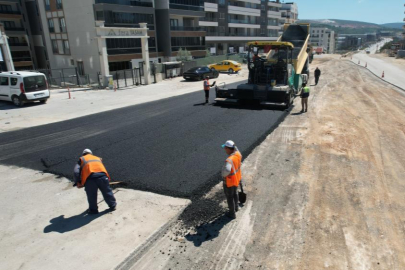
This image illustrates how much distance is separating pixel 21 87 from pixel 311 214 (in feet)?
55.9

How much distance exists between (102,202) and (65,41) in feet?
111

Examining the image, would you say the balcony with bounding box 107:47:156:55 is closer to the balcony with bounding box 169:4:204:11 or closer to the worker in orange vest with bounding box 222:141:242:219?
the balcony with bounding box 169:4:204:11

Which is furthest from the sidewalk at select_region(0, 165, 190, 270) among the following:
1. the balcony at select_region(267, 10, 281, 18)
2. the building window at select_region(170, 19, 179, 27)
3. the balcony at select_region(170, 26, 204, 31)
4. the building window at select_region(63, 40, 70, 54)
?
the balcony at select_region(267, 10, 281, 18)

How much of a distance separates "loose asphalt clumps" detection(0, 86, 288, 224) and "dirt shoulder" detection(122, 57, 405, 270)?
30.3 inches

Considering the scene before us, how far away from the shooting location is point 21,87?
16.5 m

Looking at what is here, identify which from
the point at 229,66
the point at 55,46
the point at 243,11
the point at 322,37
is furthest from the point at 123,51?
the point at 322,37

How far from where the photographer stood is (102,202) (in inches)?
249

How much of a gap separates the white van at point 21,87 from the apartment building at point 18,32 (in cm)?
3217

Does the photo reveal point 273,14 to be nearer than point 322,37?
Yes

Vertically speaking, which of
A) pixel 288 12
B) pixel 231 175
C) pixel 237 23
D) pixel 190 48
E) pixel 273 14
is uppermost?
pixel 288 12

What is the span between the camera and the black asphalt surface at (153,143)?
749 centimetres

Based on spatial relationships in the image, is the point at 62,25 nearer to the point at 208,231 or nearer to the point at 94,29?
the point at 94,29

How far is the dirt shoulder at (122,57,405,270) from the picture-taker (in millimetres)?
4625

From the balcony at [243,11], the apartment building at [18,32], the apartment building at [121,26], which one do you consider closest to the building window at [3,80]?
the apartment building at [121,26]
